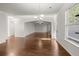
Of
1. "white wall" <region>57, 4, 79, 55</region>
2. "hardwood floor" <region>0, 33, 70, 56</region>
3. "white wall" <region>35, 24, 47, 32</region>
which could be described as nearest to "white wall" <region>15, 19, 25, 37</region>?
"hardwood floor" <region>0, 33, 70, 56</region>

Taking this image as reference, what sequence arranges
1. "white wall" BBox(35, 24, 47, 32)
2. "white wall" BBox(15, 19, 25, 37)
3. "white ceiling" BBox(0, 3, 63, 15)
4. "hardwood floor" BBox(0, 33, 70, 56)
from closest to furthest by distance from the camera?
"hardwood floor" BBox(0, 33, 70, 56), "white ceiling" BBox(0, 3, 63, 15), "white wall" BBox(15, 19, 25, 37), "white wall" BBox(35, 24, 47, 32)

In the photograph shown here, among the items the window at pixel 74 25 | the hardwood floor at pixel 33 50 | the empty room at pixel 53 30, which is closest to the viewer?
the window at pixel 74 25

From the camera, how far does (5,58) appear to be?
1074 millimetres

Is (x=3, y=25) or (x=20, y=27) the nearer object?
(x=3, y=25)

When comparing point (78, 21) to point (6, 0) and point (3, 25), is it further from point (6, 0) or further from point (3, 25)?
point (3, 25)

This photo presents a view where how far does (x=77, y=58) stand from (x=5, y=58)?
70 cm

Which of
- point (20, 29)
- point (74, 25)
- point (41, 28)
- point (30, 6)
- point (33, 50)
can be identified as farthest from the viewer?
point (41, 28)

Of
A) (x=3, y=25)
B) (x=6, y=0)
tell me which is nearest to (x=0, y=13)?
(x=3, y=25)

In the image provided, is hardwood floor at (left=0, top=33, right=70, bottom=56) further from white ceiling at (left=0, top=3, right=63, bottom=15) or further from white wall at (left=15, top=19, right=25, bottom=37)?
white wall at (left=15, top=19, right=25, bottom=37)

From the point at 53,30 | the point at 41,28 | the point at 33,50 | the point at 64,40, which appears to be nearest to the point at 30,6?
the point at 33,50

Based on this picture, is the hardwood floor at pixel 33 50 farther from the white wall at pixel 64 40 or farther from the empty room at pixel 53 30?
the white wall at pixel 64 40

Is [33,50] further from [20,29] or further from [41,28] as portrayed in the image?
[41,28]

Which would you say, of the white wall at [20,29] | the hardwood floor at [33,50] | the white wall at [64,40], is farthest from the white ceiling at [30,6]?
the white wall at [20,29]

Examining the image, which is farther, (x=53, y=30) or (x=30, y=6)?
(x=53, y=30)
